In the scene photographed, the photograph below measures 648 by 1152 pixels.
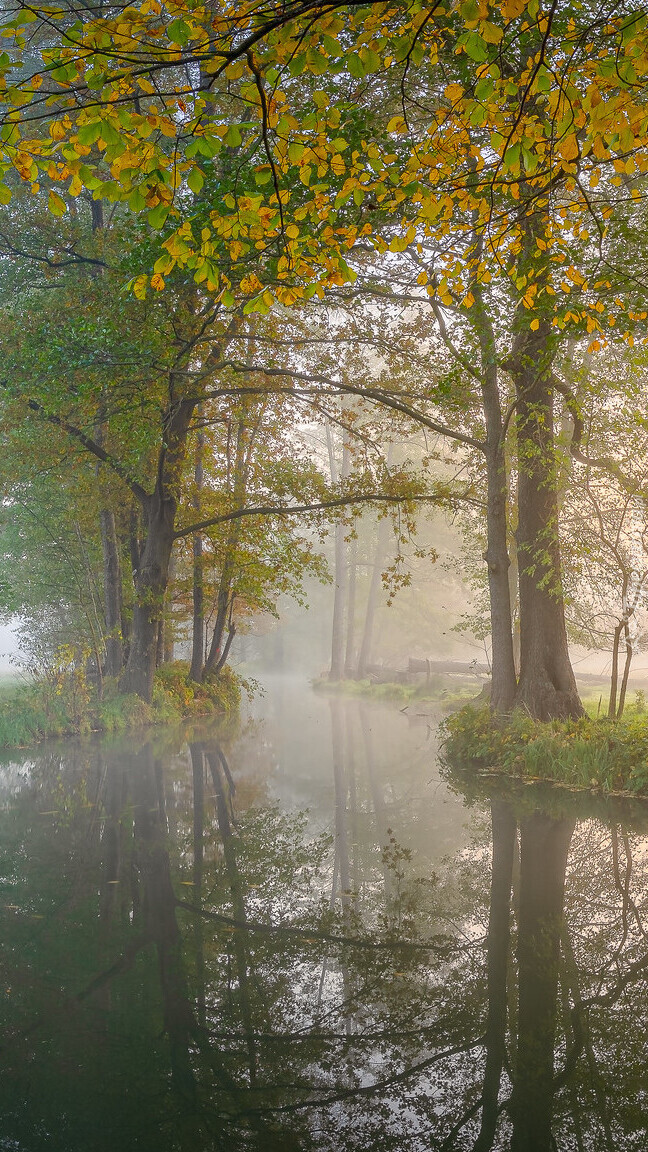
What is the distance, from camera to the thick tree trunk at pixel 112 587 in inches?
626

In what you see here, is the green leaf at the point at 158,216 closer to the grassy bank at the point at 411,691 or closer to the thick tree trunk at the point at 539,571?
the thick tree trunk at the point at 539,571

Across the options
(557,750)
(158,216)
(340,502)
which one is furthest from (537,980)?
(340,502)

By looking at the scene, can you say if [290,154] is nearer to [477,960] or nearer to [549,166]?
[549,166]

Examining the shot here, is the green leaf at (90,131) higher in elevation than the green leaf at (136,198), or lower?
higher

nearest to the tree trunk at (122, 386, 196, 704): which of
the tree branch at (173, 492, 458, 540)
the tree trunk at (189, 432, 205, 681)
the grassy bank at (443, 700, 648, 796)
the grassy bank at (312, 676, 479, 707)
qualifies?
the tree branch at (173, 492, 458, 540)

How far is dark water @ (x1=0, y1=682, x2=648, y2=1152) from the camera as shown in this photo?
A: 2725 millimetres

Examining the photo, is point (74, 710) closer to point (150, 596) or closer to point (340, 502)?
point (150, 596)

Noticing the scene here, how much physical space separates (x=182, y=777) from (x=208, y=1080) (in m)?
6.99

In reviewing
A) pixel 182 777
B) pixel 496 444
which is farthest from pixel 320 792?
pixel 496 444

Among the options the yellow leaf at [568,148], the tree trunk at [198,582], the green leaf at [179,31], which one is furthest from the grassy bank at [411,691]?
the green leaf at [179,31]

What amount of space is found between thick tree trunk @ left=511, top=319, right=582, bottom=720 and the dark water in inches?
132

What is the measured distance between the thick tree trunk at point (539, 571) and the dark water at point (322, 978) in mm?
3341

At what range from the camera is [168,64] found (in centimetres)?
278

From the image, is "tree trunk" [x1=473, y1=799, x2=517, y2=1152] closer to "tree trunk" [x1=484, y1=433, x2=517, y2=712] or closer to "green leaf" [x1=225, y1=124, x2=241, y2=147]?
"green leaf" [x1=225, y1=124, x2=241, y2=147]
